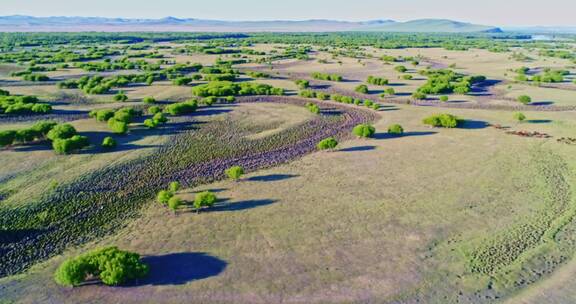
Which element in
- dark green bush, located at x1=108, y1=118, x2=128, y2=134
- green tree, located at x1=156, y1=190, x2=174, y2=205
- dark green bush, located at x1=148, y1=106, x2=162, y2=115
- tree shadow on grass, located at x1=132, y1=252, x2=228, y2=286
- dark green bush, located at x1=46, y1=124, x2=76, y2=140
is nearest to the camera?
tree shadow on grass, located at x1=132, y1=252, x2=228, y2=286

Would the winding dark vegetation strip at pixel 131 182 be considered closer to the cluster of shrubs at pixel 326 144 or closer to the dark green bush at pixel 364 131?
the cluster of shrubs at pixel 326 144

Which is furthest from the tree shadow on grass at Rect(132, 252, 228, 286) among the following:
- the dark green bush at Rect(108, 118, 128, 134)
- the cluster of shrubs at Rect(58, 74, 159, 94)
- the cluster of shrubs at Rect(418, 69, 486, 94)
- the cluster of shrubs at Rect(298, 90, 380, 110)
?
the cluster of shrubs at Rect(418, 69, 486, 94)

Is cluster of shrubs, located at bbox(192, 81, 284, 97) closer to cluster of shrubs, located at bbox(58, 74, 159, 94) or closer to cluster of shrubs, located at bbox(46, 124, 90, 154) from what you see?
cluster of shrubs, located at bbox(58, 74, 159, 94)

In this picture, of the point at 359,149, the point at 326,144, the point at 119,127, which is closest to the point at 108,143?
the point at 119,127

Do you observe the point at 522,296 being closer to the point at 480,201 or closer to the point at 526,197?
the point at 480,201

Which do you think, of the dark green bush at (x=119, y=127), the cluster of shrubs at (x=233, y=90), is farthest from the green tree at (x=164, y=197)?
the cluster of shrubs at (x=233, y=90)
